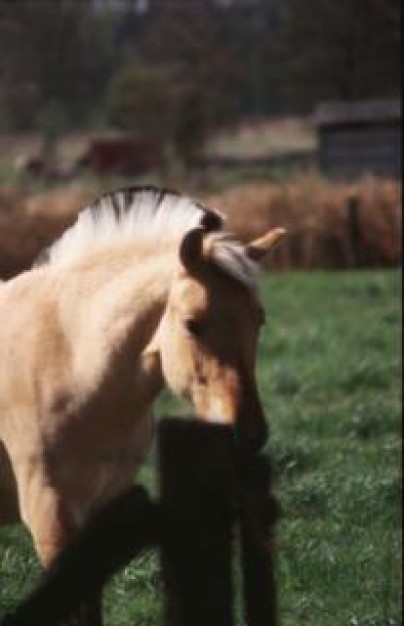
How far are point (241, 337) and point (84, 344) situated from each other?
653 millimetres

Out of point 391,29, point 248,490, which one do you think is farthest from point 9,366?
point 391,29

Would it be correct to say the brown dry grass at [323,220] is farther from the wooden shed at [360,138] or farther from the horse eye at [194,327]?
the horse eye at [194,327]

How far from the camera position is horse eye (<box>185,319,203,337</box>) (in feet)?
11.7

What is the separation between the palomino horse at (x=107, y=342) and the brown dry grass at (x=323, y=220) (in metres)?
14.2

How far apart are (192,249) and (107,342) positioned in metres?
0.53

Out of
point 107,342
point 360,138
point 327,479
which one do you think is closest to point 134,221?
point 107,342

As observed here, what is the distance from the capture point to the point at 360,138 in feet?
85.0

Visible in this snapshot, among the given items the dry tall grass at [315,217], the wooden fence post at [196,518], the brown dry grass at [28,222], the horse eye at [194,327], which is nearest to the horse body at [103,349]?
the horse eye at [194,327]

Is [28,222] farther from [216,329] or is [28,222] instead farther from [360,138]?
[216,329]

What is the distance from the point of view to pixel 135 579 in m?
5.29

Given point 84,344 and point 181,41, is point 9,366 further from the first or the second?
point 181,41

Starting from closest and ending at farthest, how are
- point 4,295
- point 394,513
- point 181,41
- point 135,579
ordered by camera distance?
point 4,295
point 135,579
point 394,513
point 181,41

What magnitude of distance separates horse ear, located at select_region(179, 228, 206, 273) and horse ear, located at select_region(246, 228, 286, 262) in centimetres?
19

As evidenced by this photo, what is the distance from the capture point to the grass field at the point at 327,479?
206 inches
